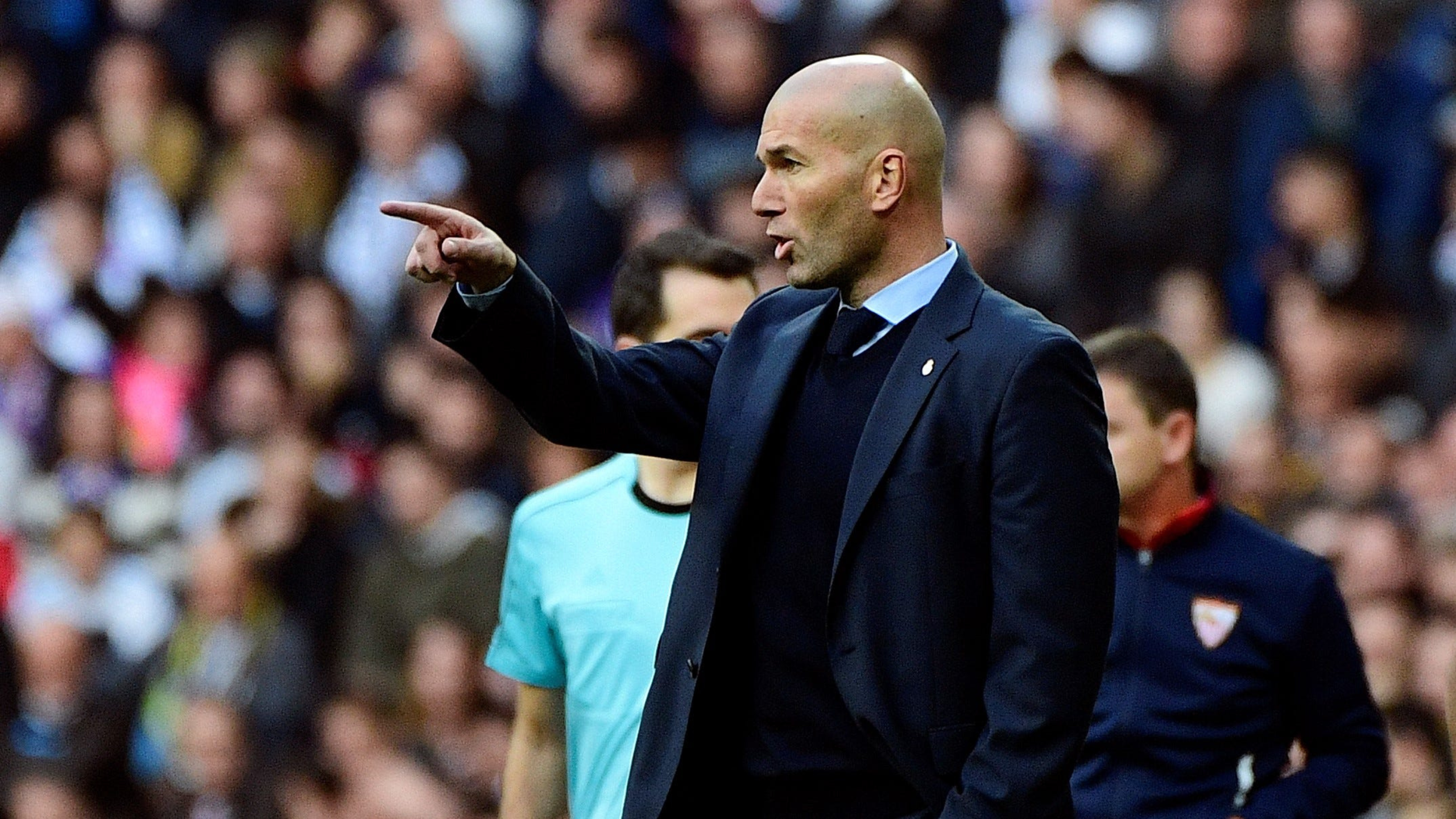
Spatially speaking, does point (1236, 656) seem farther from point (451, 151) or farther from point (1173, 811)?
point (451, 151)

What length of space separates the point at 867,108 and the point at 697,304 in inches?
47.0

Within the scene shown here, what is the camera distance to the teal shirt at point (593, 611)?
13.0 ft

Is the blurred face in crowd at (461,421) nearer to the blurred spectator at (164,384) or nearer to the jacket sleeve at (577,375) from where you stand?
the blurred spectator at (164,384)

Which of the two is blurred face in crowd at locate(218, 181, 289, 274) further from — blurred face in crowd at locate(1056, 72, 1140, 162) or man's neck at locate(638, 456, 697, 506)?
man's neck at locate(638, 456, 697, 506)

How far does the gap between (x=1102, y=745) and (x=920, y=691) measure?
1.25 meters

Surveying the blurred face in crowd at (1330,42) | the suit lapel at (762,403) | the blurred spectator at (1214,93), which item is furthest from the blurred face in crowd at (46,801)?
the suit lapel at (762,403)

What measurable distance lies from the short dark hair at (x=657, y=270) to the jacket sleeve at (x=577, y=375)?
2.77ft

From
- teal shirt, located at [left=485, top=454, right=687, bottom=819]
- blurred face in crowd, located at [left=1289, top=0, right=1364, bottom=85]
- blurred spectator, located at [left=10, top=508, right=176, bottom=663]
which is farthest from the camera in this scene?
blurred spectator, located at [left=10, top=508, right=176, bottom=663]

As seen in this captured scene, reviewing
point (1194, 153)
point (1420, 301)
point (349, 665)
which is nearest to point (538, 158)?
point (349, 665)

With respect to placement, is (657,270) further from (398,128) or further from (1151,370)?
(398,128)

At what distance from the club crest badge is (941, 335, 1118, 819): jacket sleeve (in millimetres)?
1184

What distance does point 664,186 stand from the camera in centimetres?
923

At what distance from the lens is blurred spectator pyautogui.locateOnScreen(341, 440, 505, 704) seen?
855 cm

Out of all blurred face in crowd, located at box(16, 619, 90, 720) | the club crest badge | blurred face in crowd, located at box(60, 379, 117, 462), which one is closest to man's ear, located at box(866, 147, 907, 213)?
the club crest badge
